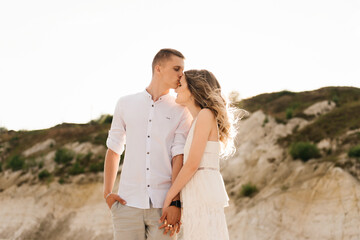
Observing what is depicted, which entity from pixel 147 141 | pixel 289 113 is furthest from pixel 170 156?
pixel 289 113

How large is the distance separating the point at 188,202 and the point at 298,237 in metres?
9.45

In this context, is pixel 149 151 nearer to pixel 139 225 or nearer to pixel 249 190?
pixel 139 225

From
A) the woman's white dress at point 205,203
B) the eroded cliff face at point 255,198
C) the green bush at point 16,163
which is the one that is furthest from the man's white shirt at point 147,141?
the green bush at point 16,163

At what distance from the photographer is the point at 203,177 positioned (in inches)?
147

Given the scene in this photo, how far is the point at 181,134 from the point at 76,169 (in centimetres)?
1615

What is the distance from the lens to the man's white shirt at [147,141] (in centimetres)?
386

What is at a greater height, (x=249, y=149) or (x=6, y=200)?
(x=249, y=149)

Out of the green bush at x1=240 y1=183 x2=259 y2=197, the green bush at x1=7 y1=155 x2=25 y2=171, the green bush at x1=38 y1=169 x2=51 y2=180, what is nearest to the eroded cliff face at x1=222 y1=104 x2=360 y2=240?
the green bush at x1=240 y1=183 x2=259 y2=197

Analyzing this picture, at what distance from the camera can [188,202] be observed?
3723 mm

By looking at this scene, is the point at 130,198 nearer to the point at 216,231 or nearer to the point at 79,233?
the point at 216,231

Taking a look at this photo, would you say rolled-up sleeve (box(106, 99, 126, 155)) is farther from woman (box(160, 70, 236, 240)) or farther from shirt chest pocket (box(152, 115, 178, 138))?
woman (box(160, 70, 236, 240))

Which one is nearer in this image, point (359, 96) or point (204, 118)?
point (204, 118)

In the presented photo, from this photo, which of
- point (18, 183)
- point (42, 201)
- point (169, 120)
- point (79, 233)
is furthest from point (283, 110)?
point (169, 120)

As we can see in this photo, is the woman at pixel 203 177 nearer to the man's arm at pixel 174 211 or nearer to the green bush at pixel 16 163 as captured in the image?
the man's arm at pixel 174 211
